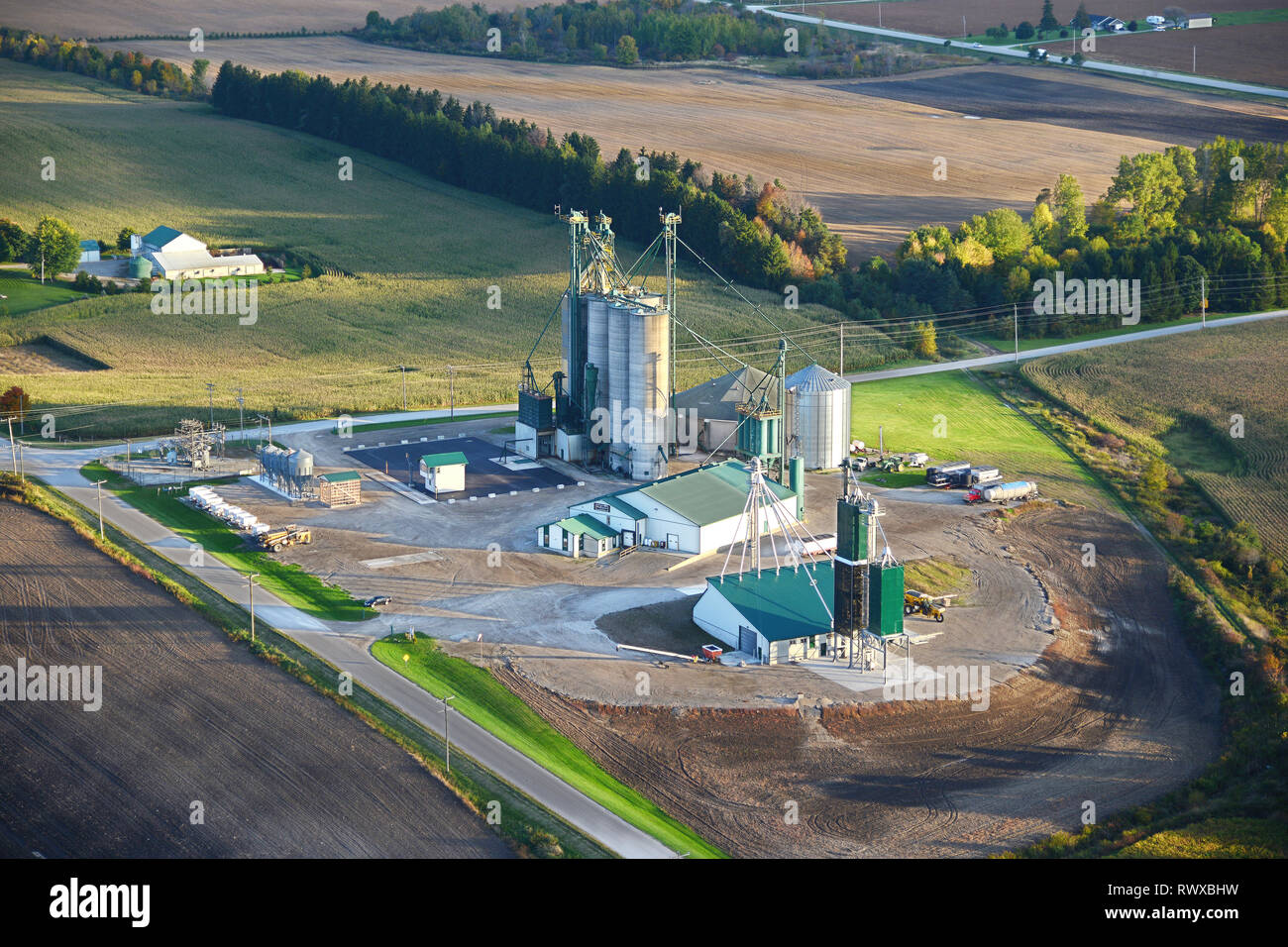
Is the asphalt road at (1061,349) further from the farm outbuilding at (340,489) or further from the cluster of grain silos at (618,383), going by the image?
the farm outbuilding at (340,489)

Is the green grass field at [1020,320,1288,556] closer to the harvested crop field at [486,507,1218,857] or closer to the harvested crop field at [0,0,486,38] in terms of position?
the harvested crop field at [486,507,1218,857]

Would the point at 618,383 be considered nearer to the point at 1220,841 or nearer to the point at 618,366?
the point at 618,366

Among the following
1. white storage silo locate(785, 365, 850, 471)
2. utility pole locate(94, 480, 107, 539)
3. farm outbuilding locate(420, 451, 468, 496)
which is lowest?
utility pole locate(94, 480, 107, 539)

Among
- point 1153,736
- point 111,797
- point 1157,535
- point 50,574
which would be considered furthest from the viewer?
point 1157,535

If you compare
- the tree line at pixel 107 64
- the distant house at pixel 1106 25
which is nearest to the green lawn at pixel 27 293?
the tree line at pixel 107 64

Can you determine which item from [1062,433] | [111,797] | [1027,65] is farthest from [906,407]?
[1027,65]

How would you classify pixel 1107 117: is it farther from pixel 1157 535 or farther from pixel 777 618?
pixel 777 618

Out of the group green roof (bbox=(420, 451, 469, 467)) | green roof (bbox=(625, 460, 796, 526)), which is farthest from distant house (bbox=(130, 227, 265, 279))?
green roof (bbox=(625, 460, 796, 526))
